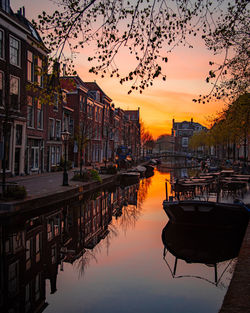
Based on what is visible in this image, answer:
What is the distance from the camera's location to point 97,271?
9.28m

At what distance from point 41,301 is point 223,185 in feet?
49.4

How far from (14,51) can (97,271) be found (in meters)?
21.1

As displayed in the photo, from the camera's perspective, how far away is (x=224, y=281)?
8.88 m

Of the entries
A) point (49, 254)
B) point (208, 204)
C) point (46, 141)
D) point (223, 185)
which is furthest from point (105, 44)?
point (46, 141)

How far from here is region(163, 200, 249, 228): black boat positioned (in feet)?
44.7

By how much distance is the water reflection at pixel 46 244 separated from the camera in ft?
24.5

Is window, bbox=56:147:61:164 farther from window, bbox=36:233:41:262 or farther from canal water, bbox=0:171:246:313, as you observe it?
window, bbox=36:233:41:262

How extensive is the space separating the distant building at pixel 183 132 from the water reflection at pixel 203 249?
143 meters

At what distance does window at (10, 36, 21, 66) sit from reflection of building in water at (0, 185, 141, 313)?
527 inches

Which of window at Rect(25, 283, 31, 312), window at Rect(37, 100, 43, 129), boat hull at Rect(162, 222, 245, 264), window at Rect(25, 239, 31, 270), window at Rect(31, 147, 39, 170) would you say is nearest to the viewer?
window at Rect(25, 283, 31, 312)

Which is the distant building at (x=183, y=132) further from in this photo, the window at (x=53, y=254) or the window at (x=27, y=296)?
the window at (x=27, y=296)

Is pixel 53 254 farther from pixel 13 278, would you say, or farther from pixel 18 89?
pixel 18 89

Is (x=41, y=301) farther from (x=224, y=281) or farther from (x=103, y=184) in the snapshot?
(x=103, y=184)

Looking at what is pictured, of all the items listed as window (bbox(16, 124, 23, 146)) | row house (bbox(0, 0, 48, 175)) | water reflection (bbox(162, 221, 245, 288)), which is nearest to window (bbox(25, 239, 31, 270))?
water reflection (bbox(162, 221, 245, 288))
